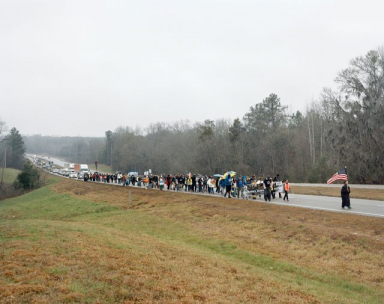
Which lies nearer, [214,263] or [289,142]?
[214,263]

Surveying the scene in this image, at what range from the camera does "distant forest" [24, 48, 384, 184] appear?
37562 millimetres

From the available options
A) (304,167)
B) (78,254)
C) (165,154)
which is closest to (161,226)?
(78,254)

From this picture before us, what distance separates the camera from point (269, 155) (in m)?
71.4

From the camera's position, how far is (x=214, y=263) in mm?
9961

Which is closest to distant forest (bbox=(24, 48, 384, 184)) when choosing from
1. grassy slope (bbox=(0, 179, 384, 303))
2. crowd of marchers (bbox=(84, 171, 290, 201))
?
crowd of marchers (bbox=(84, 171, 290, 201))

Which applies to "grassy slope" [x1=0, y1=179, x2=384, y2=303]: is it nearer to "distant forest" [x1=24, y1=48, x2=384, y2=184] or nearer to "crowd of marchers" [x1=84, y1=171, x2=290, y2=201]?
"crowd of marchers" [x1=84, y1=171, x2=290, y2=201]

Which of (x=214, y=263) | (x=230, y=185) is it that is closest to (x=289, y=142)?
(x=230, y=185)

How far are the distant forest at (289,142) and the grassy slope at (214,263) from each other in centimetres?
2317

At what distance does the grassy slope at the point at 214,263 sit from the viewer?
670 centimetres

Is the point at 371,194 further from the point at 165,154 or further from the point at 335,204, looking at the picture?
the point at 165,154

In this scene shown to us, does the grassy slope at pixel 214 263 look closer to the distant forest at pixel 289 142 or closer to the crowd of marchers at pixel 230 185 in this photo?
the crowd of marchers at pixel 230 185

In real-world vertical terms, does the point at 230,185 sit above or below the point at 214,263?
above

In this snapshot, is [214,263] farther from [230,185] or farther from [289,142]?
[289,142]

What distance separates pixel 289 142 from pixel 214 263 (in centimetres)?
6136
